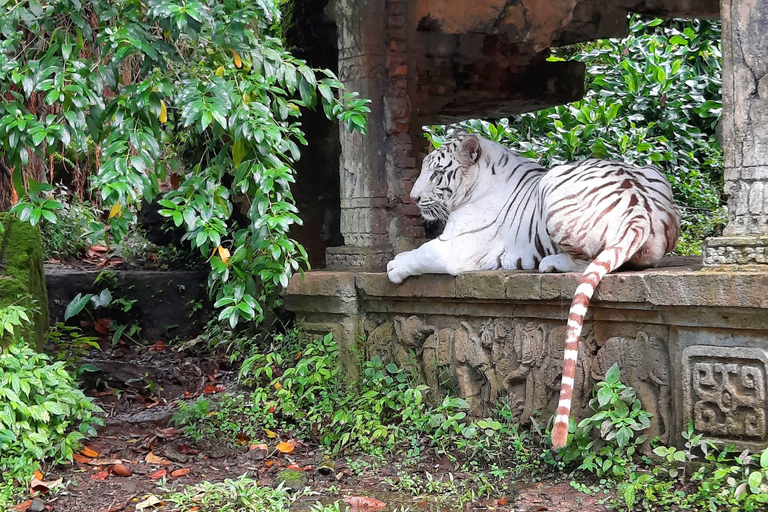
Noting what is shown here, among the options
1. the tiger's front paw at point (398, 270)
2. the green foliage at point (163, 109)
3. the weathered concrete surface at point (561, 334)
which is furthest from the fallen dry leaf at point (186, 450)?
the tiger's front paw at point (398, 270)

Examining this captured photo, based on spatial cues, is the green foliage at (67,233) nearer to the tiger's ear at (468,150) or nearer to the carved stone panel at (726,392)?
the tiger's ear at (468,150)

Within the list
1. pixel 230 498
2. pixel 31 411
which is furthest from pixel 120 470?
pixel 230 498

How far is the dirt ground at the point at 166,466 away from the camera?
4141 millimetres

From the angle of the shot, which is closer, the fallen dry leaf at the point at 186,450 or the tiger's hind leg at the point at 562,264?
the tiger's hind leg at the point at 562,264

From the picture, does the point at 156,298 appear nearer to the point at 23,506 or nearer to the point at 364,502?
the point at 23,506

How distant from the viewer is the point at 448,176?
5535 millimetres

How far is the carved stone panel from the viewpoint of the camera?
3.72m

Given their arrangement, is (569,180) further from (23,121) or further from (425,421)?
(23,121)

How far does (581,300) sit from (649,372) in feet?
1.58

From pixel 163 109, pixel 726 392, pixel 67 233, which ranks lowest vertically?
pixel 726 392

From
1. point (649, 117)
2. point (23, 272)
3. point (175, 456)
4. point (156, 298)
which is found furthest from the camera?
point (649, 117)

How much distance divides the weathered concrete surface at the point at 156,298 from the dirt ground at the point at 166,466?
1019 millimetres

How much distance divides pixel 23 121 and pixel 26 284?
164cm

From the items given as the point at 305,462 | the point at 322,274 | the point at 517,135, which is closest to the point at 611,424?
the point at 305,462
